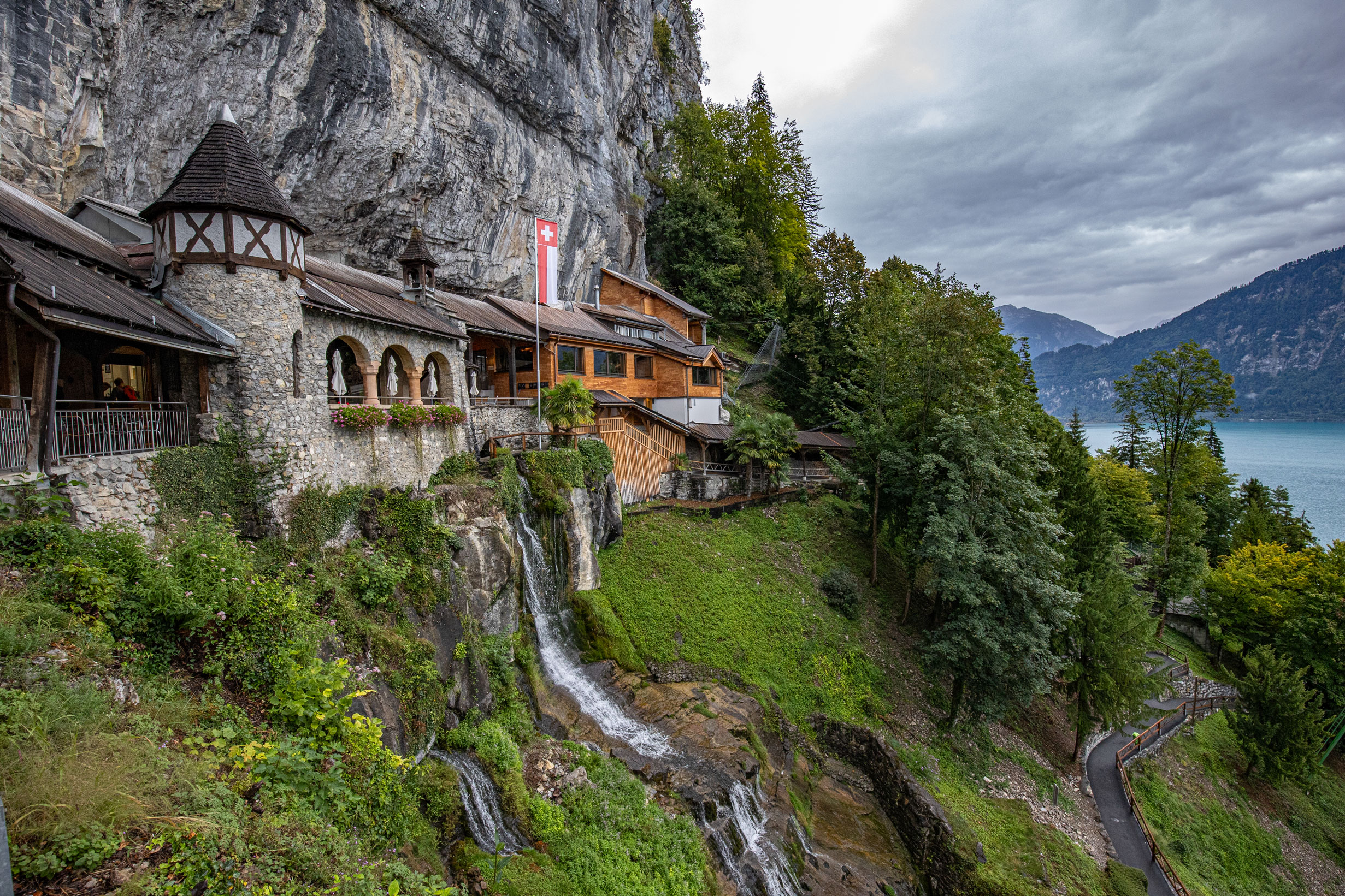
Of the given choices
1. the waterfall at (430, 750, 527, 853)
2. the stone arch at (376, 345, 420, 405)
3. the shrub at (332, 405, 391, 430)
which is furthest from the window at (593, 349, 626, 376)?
the waterfall at (430, 750, 527, 853)

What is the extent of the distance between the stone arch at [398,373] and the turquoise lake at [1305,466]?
4867 centimetres

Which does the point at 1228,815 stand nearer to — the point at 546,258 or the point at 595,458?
the point at 595,458

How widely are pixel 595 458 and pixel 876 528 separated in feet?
44.2

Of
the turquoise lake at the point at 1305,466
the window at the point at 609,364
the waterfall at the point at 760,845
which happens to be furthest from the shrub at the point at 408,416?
the turquoise lake at the point at 1305,466

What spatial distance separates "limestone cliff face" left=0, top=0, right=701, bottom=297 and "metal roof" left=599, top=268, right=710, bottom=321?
2192 mm

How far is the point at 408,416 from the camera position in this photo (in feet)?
51.9

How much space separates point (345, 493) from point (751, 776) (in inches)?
468

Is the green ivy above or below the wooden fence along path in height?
above

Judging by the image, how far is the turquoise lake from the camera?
6053cm

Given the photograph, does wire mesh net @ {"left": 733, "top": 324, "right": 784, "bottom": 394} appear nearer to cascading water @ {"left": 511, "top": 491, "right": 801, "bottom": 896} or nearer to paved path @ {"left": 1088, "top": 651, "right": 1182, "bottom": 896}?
cascading water @ {"left": 511, "top": 491, "right": 801, "bottom": 896}

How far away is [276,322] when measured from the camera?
12336mm

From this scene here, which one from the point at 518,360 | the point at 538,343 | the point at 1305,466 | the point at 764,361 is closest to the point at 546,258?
the point at 538,343

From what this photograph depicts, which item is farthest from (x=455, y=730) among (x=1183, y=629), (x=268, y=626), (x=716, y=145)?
(x=716, y=145)

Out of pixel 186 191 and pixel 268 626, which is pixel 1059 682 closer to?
pixel 268 626
